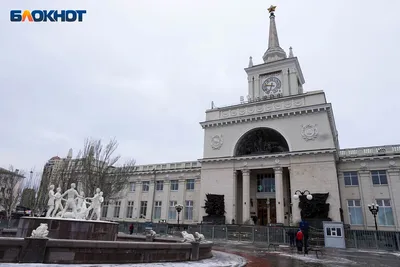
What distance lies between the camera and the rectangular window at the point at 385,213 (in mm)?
29180

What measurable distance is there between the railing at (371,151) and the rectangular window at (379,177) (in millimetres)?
2235

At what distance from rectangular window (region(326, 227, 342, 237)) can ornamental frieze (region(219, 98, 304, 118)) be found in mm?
16849

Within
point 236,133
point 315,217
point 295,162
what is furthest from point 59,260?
point 236,133

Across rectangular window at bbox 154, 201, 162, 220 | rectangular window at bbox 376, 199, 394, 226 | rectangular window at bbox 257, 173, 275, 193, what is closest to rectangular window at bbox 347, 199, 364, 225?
rectangular window at bbox 376, 199, 394, 226

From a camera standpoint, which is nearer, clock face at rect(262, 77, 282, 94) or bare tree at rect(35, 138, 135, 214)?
bare tree at rect(35, 138, 135, 214)

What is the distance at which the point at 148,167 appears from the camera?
1896 inches

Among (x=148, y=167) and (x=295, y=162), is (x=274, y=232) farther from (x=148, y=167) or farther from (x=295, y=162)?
(x=148, y=167)

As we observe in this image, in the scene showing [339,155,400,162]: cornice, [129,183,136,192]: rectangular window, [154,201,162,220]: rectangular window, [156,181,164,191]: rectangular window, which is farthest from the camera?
[129,183,136,192]: rectangular window

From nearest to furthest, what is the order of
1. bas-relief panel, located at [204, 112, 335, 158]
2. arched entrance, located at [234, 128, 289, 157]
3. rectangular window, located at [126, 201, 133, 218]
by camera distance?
bas-relief panel, located at [204, 112, 335, 158]
arched entrance, located at [234, 128, 289, 157]
rectangular window, located at [126, 201, 133, 218]

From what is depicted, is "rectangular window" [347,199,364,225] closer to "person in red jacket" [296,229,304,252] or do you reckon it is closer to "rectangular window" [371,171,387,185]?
"rectangular window" [371,171,387,185]

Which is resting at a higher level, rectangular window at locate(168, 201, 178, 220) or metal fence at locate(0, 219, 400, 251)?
rectangular window at locate(168, 201, 178, 220)

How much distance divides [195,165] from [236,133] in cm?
964

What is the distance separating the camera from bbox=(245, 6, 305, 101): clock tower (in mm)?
39656
